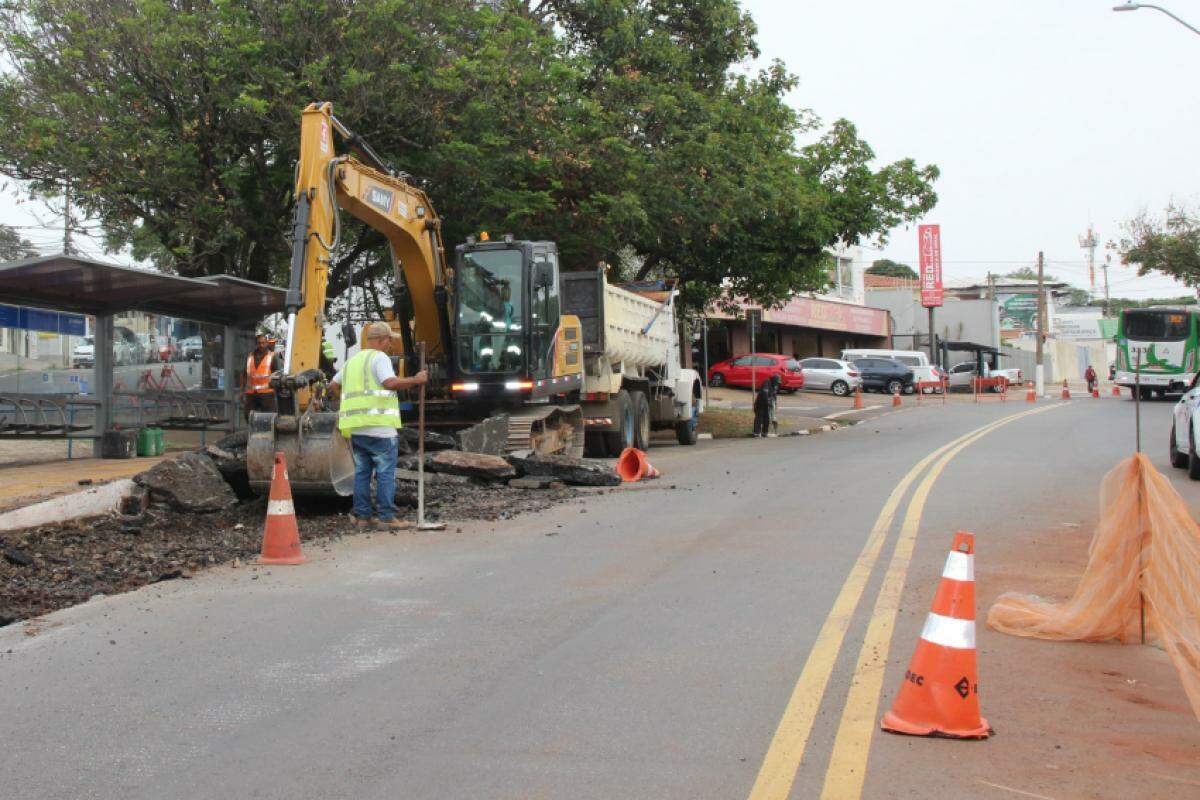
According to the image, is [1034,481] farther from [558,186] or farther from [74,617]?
[74,617]

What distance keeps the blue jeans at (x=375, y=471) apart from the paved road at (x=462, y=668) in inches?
31.9

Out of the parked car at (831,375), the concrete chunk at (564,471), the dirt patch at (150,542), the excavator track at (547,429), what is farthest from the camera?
the parked car at (831,375)

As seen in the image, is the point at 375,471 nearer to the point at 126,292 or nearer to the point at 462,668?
the point at 462,668

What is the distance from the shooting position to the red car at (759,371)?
47.5 m

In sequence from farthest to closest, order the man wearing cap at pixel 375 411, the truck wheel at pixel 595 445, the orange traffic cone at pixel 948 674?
1. the truck wheel at pixel 595 445
2. the man wearing cap at pixel 375 411
3. the orange traffic cone at pixel 948 674

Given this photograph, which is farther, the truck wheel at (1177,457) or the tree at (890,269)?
the tree at (890,269)

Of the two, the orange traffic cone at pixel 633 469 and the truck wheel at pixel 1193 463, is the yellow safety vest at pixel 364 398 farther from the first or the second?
the truck wheel at pixel 1193 463

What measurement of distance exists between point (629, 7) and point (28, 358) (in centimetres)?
1423

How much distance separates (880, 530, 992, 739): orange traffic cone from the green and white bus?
137 feet

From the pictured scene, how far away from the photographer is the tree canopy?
17.7 meters

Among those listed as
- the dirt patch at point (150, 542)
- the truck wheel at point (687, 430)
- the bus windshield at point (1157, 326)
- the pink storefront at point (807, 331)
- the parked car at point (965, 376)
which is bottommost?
the dirt patch at point (150, 542)

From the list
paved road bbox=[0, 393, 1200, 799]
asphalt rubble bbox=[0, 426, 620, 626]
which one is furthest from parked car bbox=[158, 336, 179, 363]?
paved road bbox=[0, 393, 1200, 799]

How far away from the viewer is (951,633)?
4789mm

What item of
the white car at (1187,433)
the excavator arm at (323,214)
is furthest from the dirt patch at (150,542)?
the white car at (1187,433)
